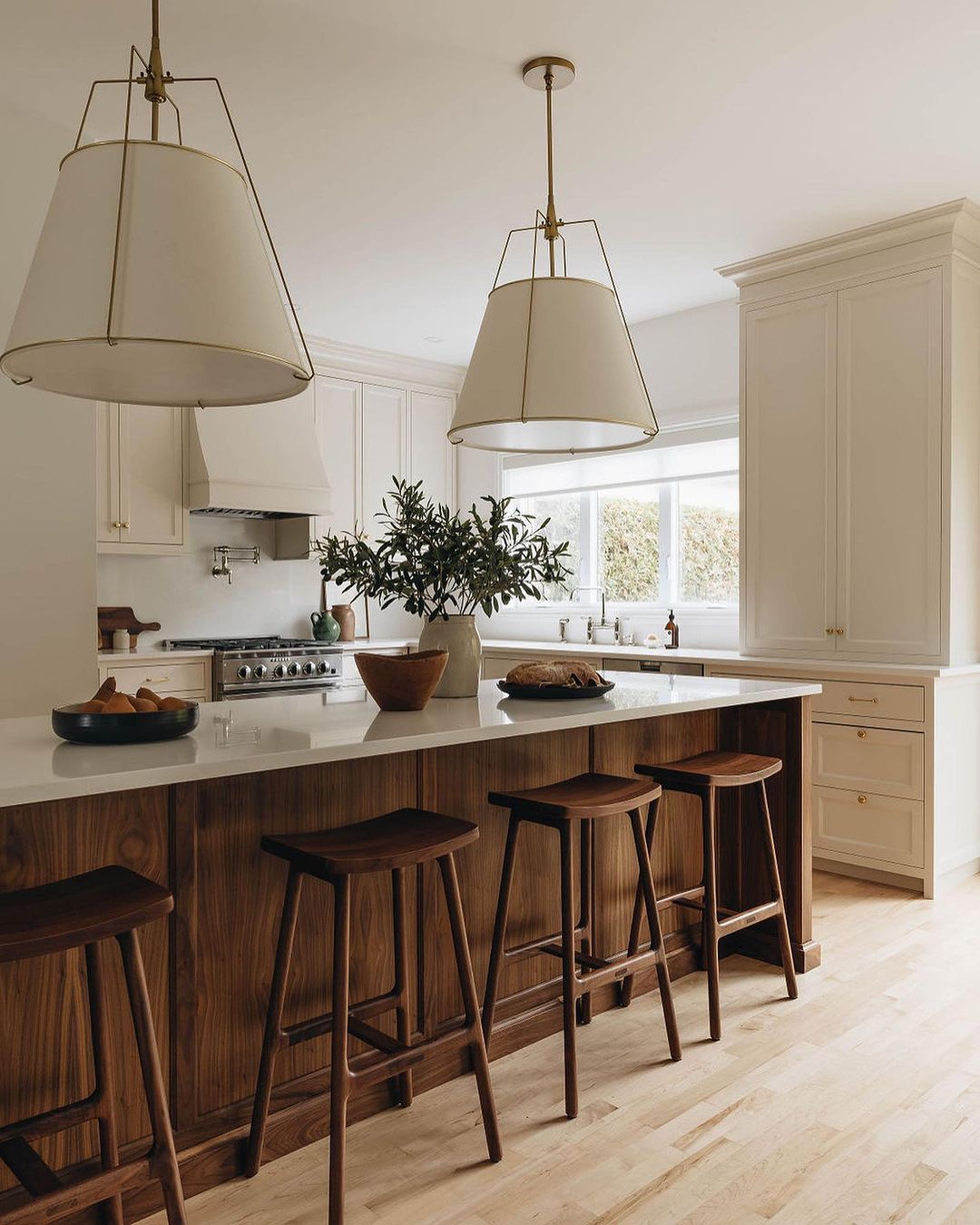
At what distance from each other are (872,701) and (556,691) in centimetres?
186

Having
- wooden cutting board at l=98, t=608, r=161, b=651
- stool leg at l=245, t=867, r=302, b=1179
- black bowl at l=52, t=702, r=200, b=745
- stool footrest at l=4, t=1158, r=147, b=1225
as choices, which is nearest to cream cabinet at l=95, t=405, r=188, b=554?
wooden cutting board at l=98, t=608, r=161, b=651

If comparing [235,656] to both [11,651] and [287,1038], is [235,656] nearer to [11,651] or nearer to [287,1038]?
[11,651]

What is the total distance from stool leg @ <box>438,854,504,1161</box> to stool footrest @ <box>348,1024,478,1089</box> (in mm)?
23

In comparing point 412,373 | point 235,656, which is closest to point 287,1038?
point 235,656

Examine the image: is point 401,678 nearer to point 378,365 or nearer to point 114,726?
point 114,726

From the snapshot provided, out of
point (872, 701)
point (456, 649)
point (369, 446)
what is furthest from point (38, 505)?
point (872, 701)

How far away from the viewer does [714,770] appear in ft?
9.13

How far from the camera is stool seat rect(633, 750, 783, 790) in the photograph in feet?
8.89

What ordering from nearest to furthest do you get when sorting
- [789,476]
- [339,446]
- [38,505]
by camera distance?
1. [38,505]
2. [789,476]
3. [339,446]

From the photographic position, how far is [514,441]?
2963 mm

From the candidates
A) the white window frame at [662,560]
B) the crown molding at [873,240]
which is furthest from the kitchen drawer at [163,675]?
the crown molding at [873,240]

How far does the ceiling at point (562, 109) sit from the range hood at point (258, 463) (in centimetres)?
91

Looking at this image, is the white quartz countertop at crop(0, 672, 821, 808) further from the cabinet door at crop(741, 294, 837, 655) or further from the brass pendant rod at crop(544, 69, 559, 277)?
the cabinet door at crop(741, 294, 837, 655)

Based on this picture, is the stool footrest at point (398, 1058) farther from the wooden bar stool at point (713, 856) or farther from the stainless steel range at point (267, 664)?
the stainless steel range at point (267, 664)
